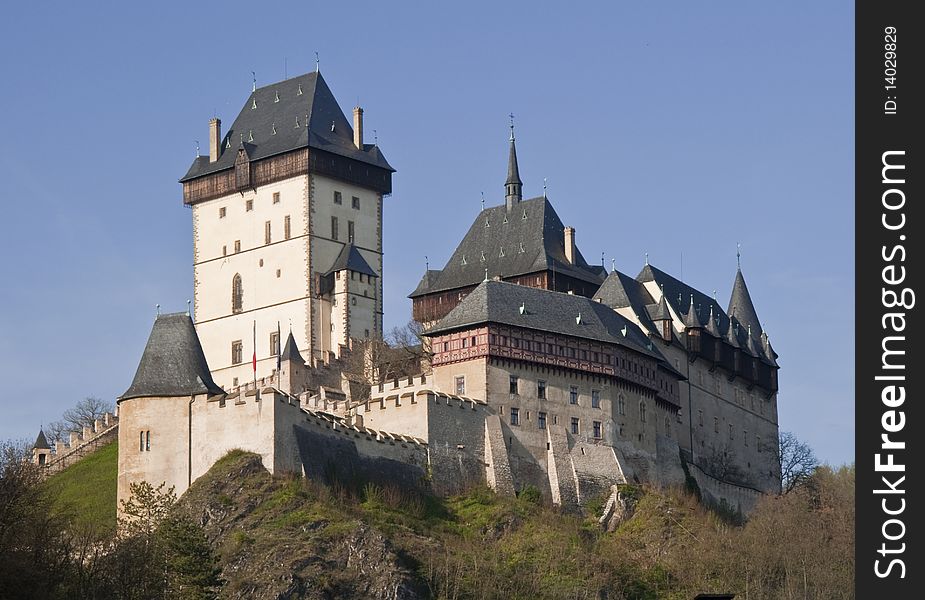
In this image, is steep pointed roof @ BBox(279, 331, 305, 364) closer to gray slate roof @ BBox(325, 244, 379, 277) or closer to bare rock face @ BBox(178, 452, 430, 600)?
gray slate roof @ BBox(325, 244, 379, 277)

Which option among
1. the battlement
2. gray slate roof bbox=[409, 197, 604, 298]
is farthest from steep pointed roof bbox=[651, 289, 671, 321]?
the battlement

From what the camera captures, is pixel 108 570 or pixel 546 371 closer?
pixel 108 570

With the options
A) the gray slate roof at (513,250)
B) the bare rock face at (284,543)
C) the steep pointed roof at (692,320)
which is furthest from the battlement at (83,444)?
the steep pointed roof at (692,320)

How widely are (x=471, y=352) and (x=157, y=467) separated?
15.0 m

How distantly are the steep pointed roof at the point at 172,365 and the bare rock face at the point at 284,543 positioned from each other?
3.79m

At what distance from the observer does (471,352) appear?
7881cm

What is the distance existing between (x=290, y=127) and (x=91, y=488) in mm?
26450

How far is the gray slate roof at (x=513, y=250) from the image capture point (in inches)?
3627

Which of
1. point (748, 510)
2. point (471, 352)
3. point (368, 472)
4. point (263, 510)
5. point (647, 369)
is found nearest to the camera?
point (263, 510)

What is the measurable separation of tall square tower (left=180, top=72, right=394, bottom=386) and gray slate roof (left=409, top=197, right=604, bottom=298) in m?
4.64

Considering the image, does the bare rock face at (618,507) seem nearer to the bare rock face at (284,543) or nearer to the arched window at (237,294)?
the bare rock face at (284,543)

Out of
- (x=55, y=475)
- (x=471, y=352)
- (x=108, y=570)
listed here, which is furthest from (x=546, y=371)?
(x=108, y=570)
